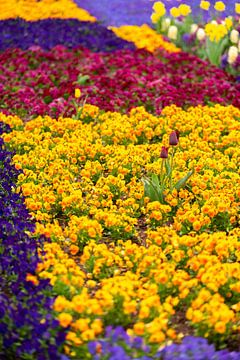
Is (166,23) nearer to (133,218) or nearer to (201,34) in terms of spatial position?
(201,34)

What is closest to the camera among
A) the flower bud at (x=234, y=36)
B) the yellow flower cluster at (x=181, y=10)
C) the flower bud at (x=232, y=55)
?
the flower bud at (x=232, y=55)

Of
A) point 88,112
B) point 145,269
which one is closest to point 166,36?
point 88,112

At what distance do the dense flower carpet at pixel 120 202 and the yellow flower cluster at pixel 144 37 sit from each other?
57 centimetres

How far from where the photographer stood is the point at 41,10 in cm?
1382

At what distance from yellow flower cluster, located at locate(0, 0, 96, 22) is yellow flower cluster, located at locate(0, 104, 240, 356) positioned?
6.14 metres

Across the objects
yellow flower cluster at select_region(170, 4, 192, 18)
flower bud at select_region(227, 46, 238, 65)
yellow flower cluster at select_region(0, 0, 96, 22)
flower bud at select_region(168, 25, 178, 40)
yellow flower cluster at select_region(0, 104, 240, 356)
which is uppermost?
yellow flower cluster at select_region(0, 0, 96, 22)

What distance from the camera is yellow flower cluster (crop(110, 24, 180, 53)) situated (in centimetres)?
1166

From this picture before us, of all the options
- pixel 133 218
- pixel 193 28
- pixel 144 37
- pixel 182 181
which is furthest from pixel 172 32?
pixel 133 218

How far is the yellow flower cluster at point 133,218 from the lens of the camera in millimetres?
3855

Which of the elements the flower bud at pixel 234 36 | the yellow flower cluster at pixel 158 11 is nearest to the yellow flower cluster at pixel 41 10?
the yellow flower cluster at pixel 158 11

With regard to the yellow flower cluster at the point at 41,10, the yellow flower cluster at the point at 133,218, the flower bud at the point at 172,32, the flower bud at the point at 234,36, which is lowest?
the yellow flower cluster at the point at 133,218

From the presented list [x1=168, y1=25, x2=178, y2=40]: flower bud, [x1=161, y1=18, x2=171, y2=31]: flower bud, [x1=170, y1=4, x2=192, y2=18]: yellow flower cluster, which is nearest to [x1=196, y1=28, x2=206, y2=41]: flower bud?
[x1=168, y1=25, x2=178, y2=40]: flower bud

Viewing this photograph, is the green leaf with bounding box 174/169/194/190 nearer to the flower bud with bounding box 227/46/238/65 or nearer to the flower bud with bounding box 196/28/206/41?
the flower bud with bounding box 227/46/238/65

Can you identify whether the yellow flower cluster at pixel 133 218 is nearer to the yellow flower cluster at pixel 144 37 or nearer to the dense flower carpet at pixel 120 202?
the dense flower carpet at pixel 120 202
